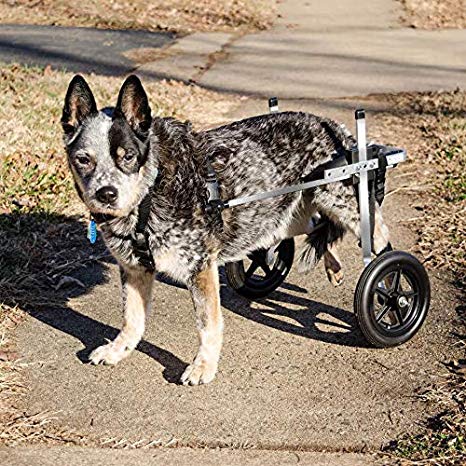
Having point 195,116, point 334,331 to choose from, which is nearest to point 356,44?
point 195,116

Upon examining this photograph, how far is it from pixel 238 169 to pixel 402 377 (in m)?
1.41

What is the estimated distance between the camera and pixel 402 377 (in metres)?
4.83

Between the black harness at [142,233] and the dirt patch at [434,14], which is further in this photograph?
the dirt patch at [434,14]

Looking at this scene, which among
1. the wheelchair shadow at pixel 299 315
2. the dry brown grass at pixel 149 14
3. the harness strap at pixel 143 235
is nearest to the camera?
the harness strap at pixel 143 235

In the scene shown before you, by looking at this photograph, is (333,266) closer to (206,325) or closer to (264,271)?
(264,271)

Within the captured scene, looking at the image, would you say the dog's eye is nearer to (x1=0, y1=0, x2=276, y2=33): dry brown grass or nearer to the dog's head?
the dog's head

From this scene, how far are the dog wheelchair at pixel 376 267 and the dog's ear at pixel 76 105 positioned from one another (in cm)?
73

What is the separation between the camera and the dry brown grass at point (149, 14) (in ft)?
47.8

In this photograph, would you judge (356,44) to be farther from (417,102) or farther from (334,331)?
(334,331)

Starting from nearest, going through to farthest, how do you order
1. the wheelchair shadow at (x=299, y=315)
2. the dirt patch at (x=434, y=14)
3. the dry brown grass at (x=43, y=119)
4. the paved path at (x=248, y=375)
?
1. the paved path at (x=248, y=375)
2. the wheelchair shadow at (x=299, y=315)
3. the dry brown grass at (x=43, y=119)
4. the dirt patch at (x=434, y=14)

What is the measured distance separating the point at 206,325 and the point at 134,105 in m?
1.19

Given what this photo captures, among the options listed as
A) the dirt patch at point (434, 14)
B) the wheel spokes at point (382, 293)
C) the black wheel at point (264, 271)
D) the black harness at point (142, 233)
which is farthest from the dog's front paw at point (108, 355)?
the dirt patch at point (434, 14)

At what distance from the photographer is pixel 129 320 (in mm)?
5090

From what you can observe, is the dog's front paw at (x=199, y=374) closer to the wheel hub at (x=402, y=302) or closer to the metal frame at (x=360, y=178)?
the metal frame at (x=360, y=178)
